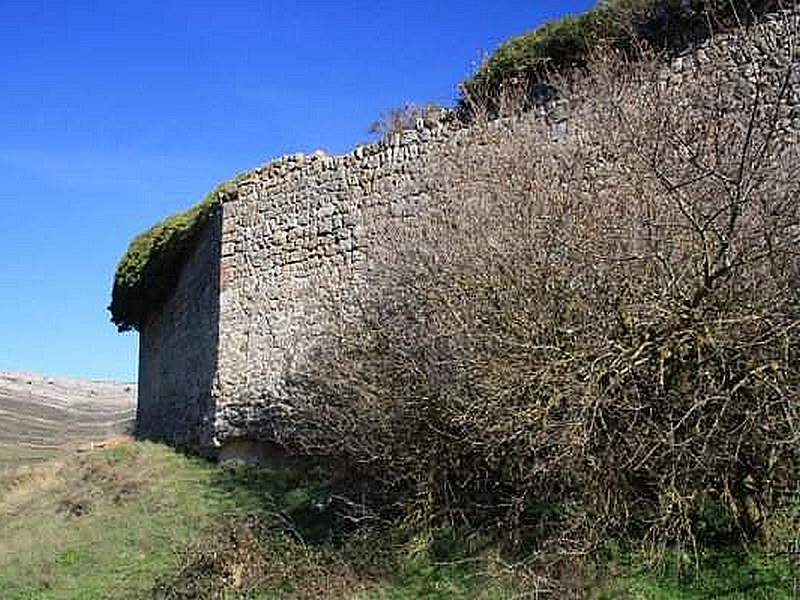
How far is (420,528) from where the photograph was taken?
782 cm

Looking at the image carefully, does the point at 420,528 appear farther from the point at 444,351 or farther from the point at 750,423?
the point at 750,423

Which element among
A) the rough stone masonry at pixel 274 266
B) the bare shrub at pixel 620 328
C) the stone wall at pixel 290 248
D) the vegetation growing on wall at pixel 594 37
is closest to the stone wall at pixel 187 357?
the rough stone masonry at pixel 274 266

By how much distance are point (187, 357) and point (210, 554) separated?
23.7 feet

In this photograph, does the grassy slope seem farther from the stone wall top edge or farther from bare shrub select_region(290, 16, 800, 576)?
the stone wall top edge

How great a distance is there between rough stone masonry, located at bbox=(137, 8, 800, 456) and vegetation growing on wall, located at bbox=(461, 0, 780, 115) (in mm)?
733

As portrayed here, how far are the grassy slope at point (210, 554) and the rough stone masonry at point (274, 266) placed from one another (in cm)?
87

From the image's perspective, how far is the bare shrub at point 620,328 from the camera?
615 cm

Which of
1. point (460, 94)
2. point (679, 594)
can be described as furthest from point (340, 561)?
point (460, 94)

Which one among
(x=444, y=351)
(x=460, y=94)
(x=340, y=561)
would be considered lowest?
(x=340, y=561)

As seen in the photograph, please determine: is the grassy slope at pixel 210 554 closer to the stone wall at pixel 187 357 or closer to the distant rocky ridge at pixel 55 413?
the stone wall at pixel 187 357

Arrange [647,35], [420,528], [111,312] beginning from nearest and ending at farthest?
[420,528] → [647,35] → [111,312]

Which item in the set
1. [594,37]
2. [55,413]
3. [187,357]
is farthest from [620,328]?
[55,413]

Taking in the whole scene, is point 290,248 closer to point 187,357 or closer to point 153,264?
point 187,357

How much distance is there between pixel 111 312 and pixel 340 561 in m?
13.6
